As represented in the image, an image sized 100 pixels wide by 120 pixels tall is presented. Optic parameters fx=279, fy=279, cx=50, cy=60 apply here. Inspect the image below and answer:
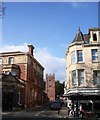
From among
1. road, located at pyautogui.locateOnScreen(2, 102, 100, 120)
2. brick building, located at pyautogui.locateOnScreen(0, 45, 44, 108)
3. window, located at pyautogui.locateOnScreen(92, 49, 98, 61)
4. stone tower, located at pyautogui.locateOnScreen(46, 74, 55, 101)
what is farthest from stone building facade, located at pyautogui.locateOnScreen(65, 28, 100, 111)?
stone tower, located at pyautogui.locateOnScreen(46, 74, 55, 101)

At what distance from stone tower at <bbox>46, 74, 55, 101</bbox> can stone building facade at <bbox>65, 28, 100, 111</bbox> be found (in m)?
55.5

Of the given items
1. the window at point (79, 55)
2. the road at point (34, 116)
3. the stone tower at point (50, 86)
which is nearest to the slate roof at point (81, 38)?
the window at point (79, 55)

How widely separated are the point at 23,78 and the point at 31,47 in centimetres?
948

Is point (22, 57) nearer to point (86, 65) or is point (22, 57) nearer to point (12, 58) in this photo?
point (12, 58)

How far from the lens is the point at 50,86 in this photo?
95312 mm

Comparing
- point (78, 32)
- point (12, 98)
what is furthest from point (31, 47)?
point (78, 32)

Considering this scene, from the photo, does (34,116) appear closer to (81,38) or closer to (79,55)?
(79,55)

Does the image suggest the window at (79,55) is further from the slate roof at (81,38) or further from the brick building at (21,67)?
the brick building at (21,67)

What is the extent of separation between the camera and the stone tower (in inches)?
3716

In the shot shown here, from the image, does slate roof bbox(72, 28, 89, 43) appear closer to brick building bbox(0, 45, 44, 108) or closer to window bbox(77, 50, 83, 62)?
window bbox(77, 50, 83, 62)

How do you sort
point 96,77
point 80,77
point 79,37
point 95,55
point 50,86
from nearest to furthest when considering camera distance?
point 96,77, point 80,77, point 95,55, point 79,37, point 50,86

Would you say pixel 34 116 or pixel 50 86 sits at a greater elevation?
pixel 50 86

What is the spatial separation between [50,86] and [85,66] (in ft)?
190

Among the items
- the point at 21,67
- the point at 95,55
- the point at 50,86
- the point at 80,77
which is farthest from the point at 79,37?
the point at 50,86
